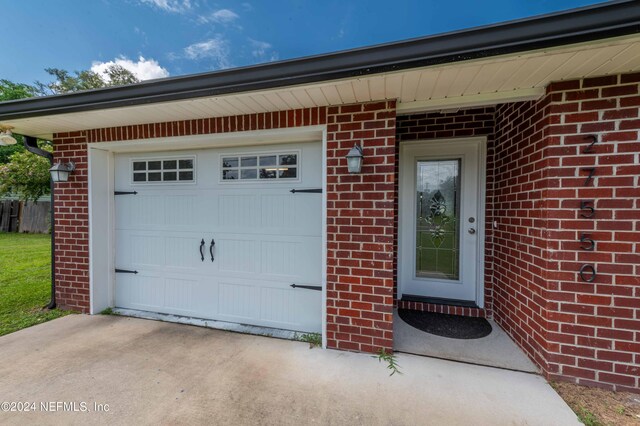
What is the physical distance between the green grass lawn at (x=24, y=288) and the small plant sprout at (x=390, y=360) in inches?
149

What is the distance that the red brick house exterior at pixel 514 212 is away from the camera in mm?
1873

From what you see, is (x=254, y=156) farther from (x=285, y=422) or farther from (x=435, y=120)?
(x=285, y=422)

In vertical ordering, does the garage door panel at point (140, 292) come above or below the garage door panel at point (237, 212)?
below

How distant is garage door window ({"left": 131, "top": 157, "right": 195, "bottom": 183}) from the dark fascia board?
894 mm

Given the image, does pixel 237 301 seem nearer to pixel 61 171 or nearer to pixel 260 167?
pixel 260 167

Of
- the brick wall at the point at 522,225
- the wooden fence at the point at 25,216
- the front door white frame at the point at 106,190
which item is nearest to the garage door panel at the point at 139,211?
the front door white frame at the point at 106,190

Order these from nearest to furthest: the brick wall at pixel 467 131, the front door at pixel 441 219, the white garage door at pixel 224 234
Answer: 1. the white garage door at pixel 224 234
2. the brick wall at pixel 467 131
3. the front door at pixel 441 219

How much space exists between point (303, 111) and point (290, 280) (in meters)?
1.73

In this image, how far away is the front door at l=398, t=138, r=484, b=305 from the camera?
124 inches

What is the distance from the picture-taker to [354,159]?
2.22 metres

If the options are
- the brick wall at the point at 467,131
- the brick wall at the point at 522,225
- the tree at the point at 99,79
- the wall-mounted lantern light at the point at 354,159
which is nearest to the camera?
the brick wall at the point at 522,225

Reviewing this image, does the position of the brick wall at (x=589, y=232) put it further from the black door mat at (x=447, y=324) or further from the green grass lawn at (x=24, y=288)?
the green grass lawn at (x=24, y=288)

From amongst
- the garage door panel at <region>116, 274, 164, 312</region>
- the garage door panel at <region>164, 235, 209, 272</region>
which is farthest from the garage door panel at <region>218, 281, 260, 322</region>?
the garage door panel at <region>116, 274, 164, 312</region>

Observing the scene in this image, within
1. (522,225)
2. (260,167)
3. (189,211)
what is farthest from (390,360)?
(189,211)
